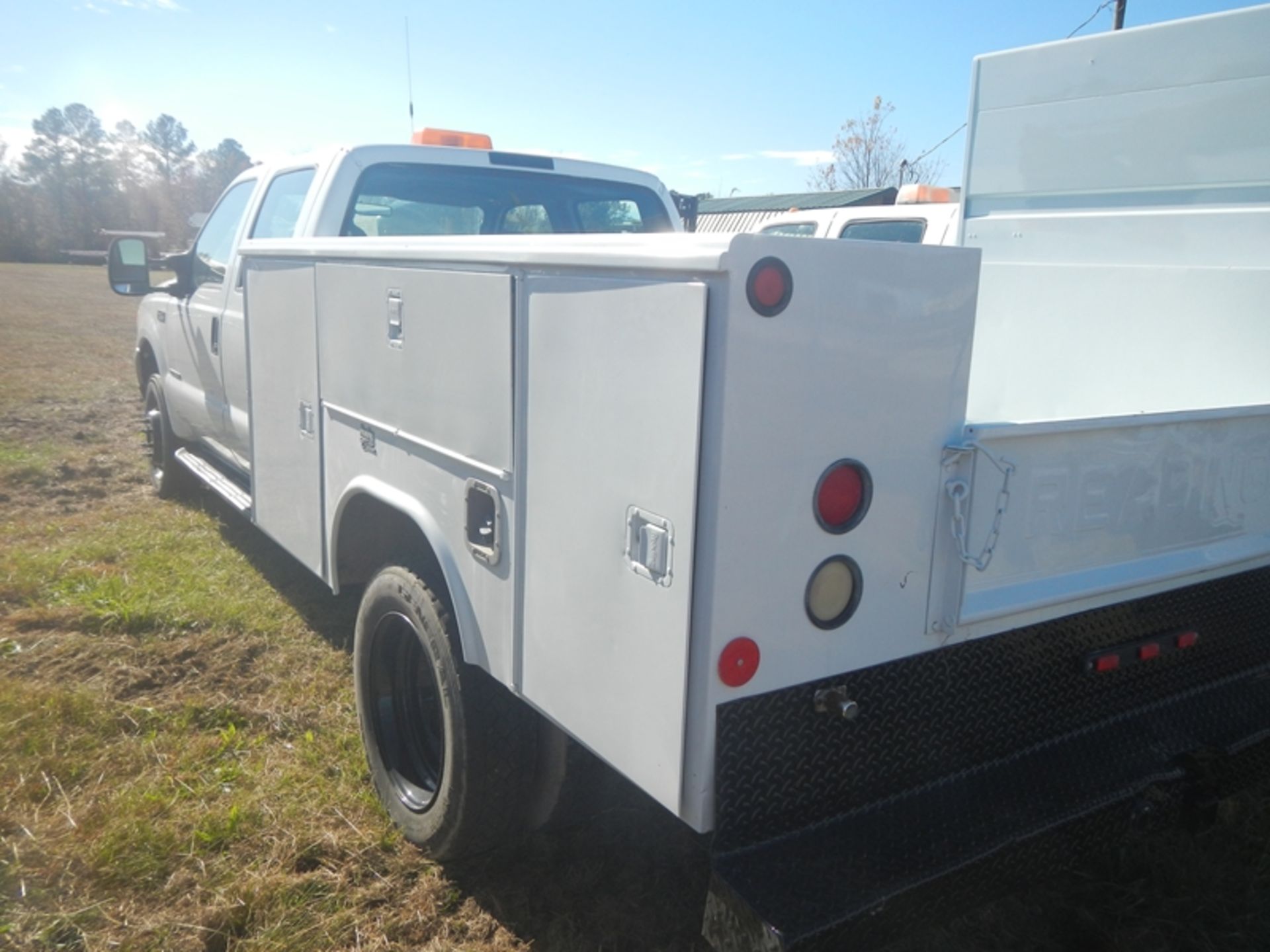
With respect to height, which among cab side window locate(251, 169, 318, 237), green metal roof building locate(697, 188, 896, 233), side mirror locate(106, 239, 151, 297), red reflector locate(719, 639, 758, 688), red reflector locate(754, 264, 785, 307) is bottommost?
red reflector locate(719, 639, 758, 688)

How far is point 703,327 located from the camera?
5.34 ft

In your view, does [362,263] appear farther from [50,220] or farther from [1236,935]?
[50,220]

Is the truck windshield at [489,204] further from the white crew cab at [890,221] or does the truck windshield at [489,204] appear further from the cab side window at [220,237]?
the white crew cab at [890,221]

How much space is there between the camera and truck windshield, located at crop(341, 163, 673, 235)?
4.10m

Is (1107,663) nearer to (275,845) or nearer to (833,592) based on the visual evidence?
(833,592)

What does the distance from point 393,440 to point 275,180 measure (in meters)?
2.38

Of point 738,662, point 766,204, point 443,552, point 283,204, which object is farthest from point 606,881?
point 766,204

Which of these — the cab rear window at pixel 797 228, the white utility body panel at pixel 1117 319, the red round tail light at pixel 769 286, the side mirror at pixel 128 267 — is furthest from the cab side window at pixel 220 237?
the cab rear window at pixel 797 228

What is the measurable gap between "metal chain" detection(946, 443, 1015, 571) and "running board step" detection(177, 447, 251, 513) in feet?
10.8

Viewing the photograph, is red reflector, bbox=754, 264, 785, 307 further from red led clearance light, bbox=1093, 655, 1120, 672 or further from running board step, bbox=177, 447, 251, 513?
running board step, bbox=177, 447, 251, 513

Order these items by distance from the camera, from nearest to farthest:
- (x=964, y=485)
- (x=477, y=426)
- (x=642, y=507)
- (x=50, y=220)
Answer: (x=642, y=507)
(x=964, y=485)
(x=477, y=426)
(x=50, y=220)

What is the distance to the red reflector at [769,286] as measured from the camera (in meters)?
1.62

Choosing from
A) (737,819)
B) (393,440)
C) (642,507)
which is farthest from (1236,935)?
(393,440)

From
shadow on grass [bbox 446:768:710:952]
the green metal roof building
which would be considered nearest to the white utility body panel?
shadow on grass [bbox 446:768:710:952]
